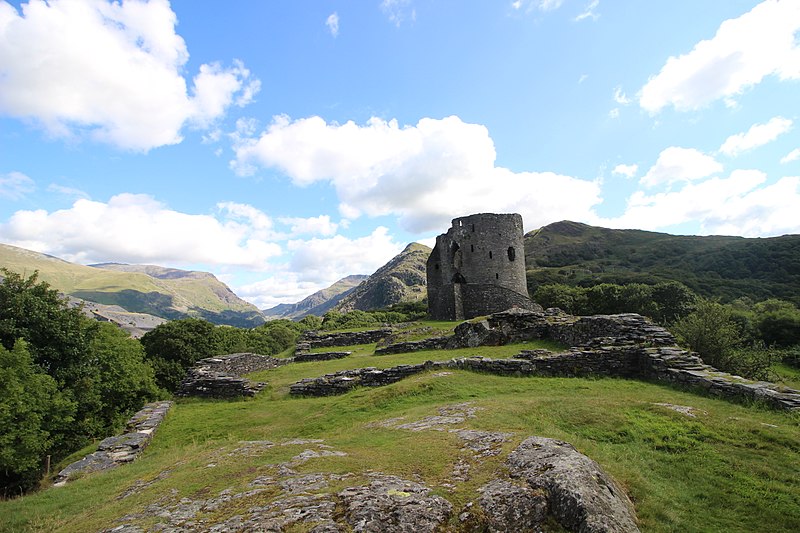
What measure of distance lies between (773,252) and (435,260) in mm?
97456

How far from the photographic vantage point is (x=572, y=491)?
426cm

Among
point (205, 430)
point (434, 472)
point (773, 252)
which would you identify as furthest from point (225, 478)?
point (773, 252)

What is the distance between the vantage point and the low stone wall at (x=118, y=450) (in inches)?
360

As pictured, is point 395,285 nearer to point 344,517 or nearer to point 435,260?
point 435,260

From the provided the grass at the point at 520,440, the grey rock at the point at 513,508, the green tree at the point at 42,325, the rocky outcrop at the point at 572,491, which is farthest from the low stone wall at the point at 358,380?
the green tree at the point at 42,325

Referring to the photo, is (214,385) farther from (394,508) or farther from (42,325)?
(394,508)

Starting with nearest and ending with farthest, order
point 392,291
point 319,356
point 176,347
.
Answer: point 319,356 → point 176,347 → point 392,291

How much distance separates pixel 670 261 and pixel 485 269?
103432mm

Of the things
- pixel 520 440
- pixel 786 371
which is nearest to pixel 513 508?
pixel 520 440

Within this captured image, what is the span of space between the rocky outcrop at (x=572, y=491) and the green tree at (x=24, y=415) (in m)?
17.5

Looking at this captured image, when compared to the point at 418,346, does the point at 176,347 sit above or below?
below

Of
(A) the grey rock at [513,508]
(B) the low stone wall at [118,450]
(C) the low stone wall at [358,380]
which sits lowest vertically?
(B) the low stone wall at [118,450]

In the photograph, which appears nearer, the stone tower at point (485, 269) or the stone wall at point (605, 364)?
the stone wall at point (605, 364)

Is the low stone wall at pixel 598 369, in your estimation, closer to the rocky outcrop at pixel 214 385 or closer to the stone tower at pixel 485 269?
the rocky outcrop at pixel 214 385
